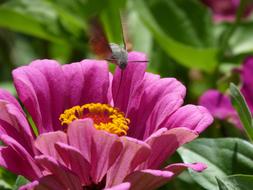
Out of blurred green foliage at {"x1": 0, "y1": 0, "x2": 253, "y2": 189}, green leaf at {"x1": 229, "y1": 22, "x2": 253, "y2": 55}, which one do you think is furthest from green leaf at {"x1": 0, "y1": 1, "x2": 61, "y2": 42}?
green leaf at {"x1": 229, "y1": 22, "x2": 253, "y2": 55}

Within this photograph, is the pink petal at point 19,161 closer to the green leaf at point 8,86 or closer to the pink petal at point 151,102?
the pink petal at point 151,102

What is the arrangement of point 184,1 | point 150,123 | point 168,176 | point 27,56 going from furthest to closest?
1. point 27,56
2. point 184,1
3. point 150,123
4. point 168,176

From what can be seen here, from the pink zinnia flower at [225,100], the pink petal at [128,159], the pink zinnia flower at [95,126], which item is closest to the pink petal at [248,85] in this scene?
the pink zinnia flower at [225,100]

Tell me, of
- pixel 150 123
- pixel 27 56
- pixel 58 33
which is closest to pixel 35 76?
pixel 150 123

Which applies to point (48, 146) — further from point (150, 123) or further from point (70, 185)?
point (150, 123)

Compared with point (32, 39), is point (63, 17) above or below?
above

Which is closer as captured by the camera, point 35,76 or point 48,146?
point 48,146
